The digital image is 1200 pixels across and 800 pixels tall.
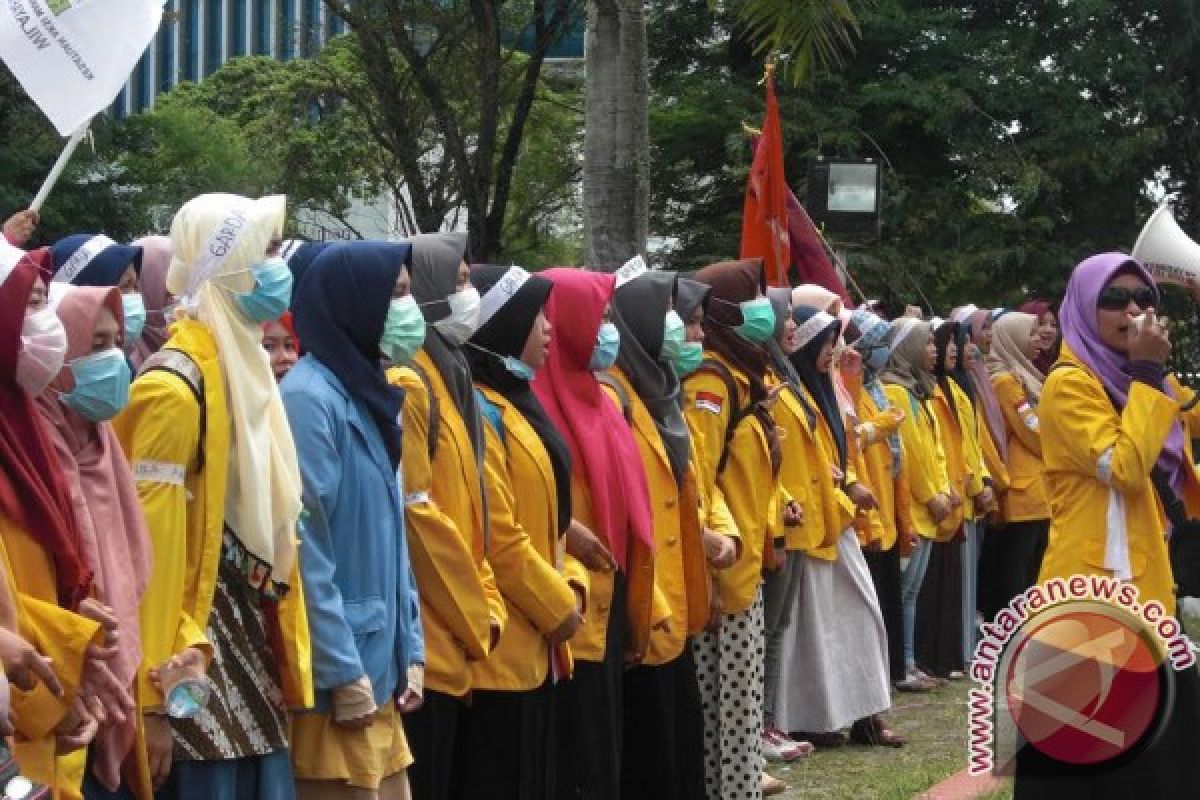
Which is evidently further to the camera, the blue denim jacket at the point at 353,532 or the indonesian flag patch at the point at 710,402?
the indonesian flag patch at the point at 710,402

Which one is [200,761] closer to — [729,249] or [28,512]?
[28,512]

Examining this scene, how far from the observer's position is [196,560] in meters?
5.20

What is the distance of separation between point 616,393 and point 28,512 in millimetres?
3780

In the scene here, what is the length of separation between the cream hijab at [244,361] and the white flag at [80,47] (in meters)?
1.69

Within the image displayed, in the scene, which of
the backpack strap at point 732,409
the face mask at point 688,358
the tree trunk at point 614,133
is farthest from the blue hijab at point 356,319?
the tree trunk at point 614,133

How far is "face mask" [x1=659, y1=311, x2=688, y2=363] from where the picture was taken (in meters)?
8.35

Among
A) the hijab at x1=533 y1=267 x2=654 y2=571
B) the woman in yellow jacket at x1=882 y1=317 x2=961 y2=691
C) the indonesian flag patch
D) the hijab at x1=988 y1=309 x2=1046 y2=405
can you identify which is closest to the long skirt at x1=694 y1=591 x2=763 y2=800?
the indonesian flag patch

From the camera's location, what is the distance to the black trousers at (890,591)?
1238 centimetres

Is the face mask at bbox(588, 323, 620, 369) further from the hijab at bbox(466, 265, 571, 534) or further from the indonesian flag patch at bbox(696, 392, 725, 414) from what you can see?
the indonesian flag patch at bbox(696, 392, 725, 414)

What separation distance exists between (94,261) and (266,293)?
1.10 m

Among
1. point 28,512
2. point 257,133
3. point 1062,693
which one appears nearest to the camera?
point 28,512

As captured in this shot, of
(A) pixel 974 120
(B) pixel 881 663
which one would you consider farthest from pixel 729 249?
(B) pixel 881 663

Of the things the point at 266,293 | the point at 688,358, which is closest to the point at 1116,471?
the point at 688,358

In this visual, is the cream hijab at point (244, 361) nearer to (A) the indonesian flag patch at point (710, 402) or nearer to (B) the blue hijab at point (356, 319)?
(B) the blue hijab at point (356, 319)
